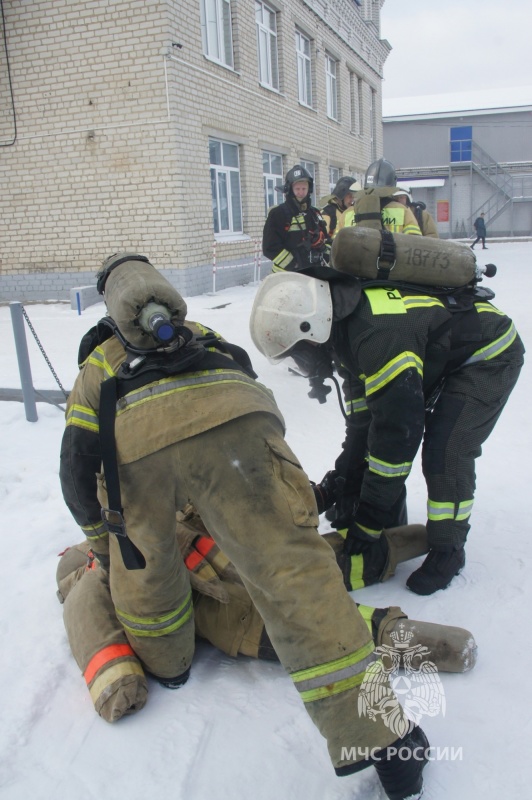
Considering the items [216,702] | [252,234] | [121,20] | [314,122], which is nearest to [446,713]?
[216,702]

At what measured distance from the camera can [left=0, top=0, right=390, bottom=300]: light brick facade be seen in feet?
32.5

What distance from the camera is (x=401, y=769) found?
1659mm

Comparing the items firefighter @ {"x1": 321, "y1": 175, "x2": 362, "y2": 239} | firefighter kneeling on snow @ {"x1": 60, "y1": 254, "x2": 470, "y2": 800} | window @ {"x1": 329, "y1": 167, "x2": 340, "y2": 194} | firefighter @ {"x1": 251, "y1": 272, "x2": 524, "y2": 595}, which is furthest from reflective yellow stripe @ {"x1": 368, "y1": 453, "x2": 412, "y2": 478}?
window @ {"x1": 329, "y1": 167, "x2": 340, "y2": 194}

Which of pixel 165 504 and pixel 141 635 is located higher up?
pixel 165 504

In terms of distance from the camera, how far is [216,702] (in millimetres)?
2135

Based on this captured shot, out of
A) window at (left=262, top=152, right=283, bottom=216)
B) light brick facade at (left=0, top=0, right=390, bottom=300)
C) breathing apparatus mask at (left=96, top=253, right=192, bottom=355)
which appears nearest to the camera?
breathing apparatus mask at (left=96, top=253, right=192, bottom=355)

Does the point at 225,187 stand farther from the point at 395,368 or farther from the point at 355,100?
the point at 355,100

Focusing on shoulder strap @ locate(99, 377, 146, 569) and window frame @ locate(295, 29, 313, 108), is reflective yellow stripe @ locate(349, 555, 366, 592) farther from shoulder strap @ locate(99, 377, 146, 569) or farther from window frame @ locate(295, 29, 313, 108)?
window frame @ locate(295, 29, 313, 108)

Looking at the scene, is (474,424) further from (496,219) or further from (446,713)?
(496,219)

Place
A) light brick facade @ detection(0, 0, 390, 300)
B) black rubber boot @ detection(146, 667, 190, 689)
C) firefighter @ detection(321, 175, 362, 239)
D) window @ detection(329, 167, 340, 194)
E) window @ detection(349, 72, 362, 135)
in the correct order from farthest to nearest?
window @ detection(349, 72, 362, 135) → window @ detection(329, 167, 340, 194) → light brick facade @ detection(0, 0, 390, 300) → firefighter @ detection(321, 175, 362, 239) → black rubber boot @ detection(146, 667, 190, 689)

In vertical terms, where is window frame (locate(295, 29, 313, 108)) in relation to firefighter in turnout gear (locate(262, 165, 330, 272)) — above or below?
above

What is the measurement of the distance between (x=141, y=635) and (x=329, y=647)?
0.76 meters

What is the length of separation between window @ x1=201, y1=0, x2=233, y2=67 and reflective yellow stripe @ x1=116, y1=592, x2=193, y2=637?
1133 centimetres

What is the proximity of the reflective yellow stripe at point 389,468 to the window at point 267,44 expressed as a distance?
42.9 feet
